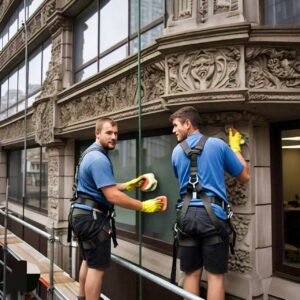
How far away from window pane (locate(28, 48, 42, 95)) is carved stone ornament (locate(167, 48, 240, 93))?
7978 millimetres

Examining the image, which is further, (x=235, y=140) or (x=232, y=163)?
(x=235, y=140)

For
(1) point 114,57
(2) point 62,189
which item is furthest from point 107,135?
(2) point 62,189

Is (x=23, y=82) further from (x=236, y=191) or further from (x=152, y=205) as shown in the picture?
(x=152, y=205)

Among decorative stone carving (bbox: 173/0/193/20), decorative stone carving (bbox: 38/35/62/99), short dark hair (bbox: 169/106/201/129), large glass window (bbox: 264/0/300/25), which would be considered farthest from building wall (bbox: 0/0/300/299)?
decorative stone carving (bbox: 38/35/62/99)

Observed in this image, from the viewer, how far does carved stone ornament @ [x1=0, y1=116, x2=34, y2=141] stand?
38.5 feet

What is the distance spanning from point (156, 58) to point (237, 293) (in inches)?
124

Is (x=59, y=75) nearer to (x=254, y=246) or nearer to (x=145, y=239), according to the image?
(x=145, y=239)

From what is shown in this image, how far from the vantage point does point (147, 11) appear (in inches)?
252

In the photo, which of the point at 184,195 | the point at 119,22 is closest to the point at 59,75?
the point at 119,22

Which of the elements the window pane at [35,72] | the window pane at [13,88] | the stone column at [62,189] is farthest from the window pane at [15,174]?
the stone column at [62,189]

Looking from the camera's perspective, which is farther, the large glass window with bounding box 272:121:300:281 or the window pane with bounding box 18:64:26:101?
the window pane with bounding box 18:64:26:101

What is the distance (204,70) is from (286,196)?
6.47 ft

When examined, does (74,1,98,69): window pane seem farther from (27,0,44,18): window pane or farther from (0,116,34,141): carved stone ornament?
(0,116,34,141): carved stone ornament

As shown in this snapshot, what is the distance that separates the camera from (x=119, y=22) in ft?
24.1
